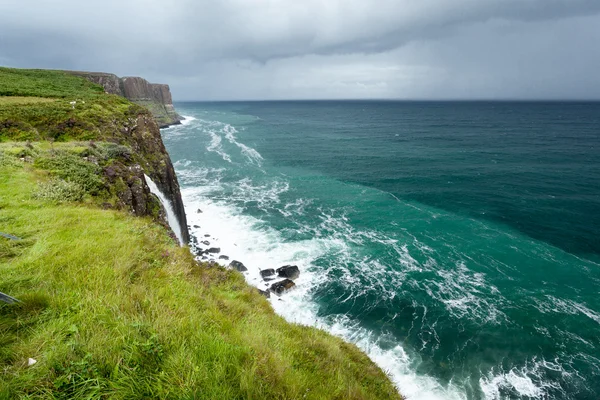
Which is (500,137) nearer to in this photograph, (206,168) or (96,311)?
(206,168)

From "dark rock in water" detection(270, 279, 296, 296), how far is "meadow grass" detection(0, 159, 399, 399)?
48.7ft

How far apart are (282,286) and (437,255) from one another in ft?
54.8

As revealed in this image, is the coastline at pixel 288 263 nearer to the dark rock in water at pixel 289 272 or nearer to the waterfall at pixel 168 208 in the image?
the dark rock in water at pixel 289 272

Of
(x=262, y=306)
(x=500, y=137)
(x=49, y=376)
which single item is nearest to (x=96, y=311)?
(x=49, y=376)

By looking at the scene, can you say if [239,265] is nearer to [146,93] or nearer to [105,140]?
[105,140]

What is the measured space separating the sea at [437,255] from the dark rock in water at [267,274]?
67cm

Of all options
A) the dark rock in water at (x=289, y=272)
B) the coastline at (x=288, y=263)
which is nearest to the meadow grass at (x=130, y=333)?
the coastline at (x=288, y=263)

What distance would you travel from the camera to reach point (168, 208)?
2697 centimetres

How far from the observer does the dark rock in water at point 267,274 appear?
25562 millimetres

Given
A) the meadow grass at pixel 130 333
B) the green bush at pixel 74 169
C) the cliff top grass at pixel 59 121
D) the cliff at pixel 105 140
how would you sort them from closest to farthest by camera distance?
1. the meadow grass at pixel 130 333
2. the green bush at pixel 74 169
3. the cliff at pixel 105 140
4. the cliff top grass at pixel 59 121

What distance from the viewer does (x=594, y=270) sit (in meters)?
26.4

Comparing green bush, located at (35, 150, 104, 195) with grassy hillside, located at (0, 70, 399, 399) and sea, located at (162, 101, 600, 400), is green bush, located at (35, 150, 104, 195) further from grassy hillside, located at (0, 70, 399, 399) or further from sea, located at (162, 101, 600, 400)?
sea, located at (162, 101, 600, 400)

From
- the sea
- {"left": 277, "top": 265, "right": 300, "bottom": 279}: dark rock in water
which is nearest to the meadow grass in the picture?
the sea

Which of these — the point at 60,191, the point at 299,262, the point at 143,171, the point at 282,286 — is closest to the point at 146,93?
the point at 143,171
